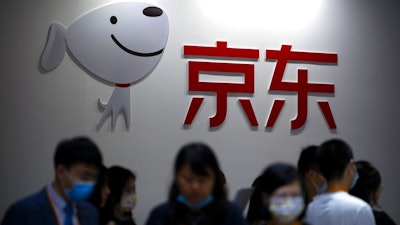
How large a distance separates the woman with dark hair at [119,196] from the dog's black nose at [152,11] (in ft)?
4.91

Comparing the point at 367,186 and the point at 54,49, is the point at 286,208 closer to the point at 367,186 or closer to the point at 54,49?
the point at 367,186

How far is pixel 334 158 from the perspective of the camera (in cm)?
309

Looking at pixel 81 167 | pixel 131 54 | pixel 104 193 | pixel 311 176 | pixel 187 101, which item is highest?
pixel 131 54

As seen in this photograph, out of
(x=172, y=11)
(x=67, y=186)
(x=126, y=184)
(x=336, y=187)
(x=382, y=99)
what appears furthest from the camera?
(x=382, y=99)

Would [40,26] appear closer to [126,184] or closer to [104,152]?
[104,152]

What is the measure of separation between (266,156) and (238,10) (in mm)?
1188

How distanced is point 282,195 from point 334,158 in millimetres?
758

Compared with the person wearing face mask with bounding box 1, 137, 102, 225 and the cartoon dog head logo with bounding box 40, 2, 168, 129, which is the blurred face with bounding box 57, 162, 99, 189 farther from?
the cartoon dog head logo with bounding box 40, 2, 168, 129

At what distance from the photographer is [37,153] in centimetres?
459

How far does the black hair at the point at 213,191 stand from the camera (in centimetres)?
236

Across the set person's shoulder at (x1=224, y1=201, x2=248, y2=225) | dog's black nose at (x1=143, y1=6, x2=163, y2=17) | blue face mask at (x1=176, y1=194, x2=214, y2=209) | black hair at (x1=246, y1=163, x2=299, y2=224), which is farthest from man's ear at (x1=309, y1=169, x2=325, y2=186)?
dog's black nose at (x1=143, y1=6, x2=163, y2=17)

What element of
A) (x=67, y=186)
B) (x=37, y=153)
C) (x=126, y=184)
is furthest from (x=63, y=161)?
(x=37, y=153)

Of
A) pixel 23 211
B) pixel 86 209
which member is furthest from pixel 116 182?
pixel 23 211

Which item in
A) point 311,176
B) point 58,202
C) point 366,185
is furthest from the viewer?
point 366,185
